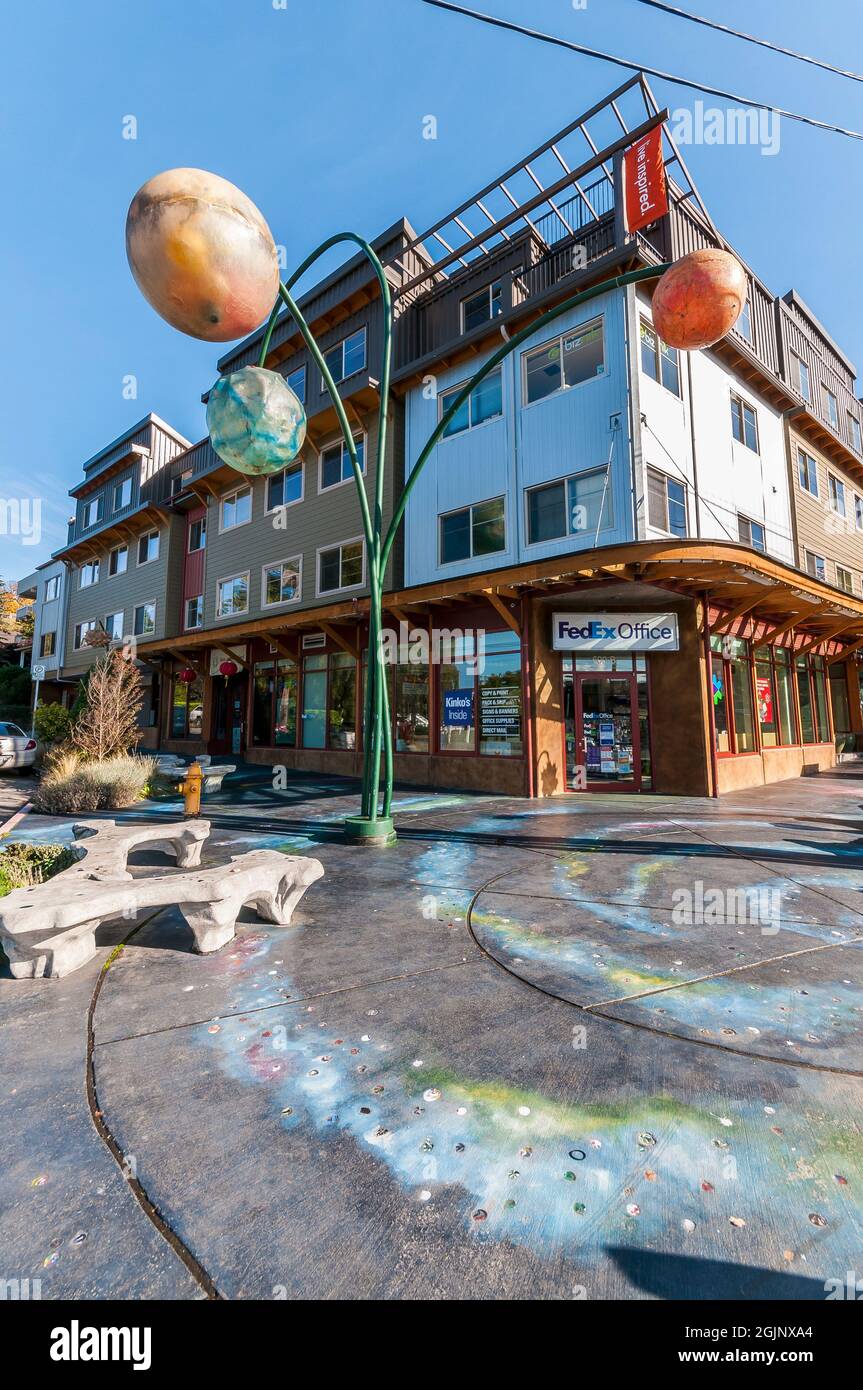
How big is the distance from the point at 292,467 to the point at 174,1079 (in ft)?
66.8

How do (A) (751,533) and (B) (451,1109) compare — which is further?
(A) (751,533)

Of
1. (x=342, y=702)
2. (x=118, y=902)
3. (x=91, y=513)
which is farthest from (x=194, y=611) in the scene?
(x=118, y=902)

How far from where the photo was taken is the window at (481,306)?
15.9 metres

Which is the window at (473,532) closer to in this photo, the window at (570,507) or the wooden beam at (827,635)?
the window at (570,507)

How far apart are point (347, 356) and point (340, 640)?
9912 mm

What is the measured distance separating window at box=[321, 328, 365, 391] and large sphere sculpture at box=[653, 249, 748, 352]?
15942mm

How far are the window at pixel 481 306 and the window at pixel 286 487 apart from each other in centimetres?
693

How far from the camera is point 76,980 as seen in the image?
3.87 m

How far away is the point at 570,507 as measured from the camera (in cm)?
1334

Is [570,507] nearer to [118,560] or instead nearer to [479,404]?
[479,404]

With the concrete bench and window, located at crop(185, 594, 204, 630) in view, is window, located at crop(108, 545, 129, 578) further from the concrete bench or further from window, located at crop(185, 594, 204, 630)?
the concrete bench
